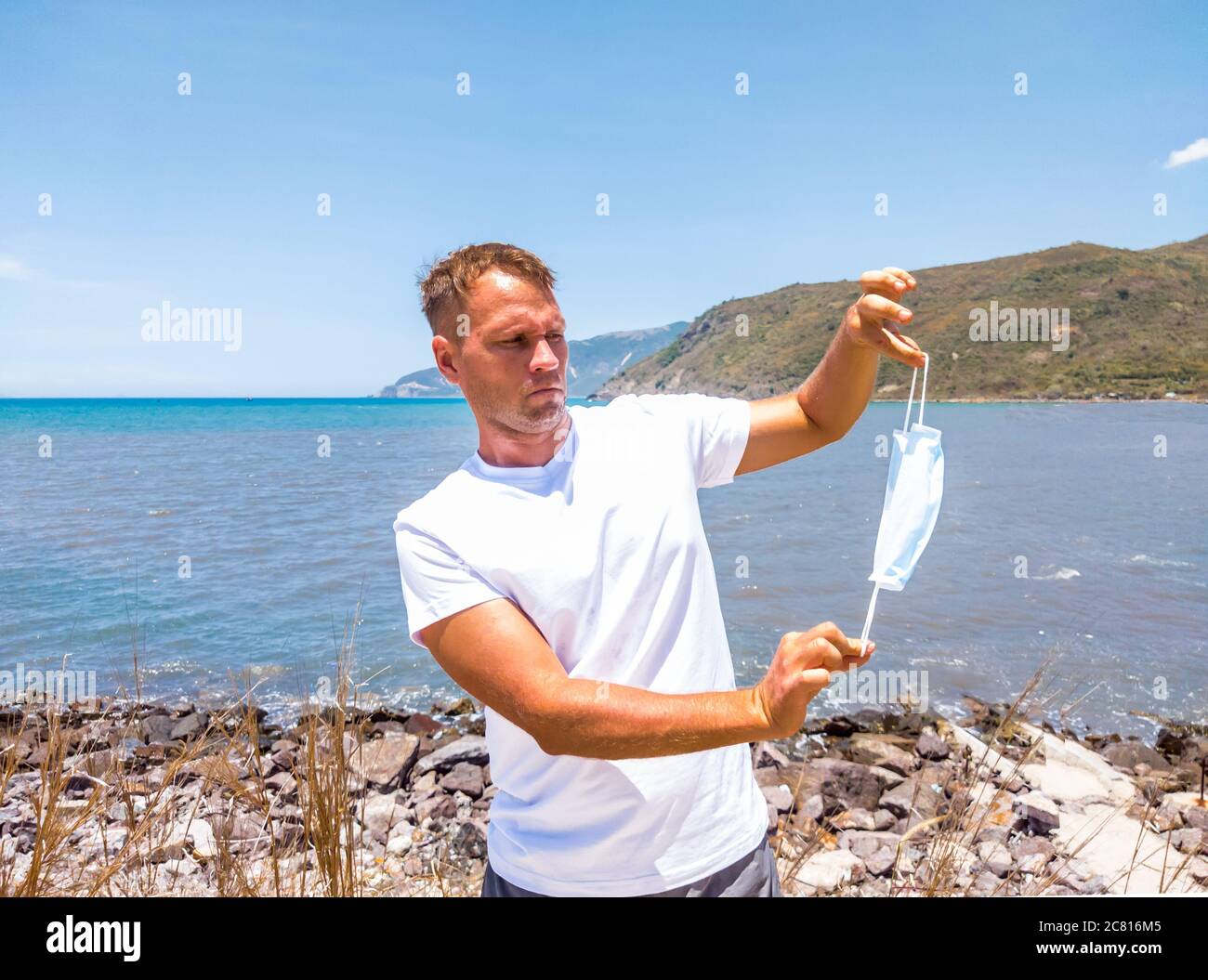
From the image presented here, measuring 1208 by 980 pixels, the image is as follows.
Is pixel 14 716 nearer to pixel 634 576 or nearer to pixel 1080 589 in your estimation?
pixel 634 576

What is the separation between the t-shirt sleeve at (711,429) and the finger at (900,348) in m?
0.39

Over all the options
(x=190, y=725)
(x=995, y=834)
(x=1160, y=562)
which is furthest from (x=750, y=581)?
(x=190, y=725)

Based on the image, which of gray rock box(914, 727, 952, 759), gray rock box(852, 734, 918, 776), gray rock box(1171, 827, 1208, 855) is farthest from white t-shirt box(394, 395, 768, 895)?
gray rock box(914, 727, 952, 759)

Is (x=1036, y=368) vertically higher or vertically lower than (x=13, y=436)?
higher

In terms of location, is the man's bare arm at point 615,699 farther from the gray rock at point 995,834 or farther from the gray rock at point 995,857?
the gray rock at point 995,834

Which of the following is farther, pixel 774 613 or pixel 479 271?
pixel 774 613

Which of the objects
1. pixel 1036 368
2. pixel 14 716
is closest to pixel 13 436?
pixel 14 716

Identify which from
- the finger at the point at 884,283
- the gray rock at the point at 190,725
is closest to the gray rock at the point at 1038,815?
the finger at the point at 884,283

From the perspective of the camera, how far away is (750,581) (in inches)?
481

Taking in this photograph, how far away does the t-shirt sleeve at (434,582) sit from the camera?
1.60 metres

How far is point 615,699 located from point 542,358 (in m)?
0.86

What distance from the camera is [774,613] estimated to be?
34.8 ft

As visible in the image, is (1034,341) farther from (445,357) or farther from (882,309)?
(445,357)
